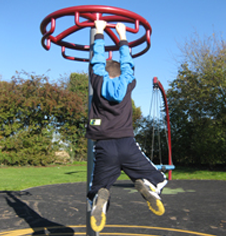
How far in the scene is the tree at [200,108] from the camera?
12.4 m

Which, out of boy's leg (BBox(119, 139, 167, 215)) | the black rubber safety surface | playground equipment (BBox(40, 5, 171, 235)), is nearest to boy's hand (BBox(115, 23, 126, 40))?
playground equipment (BBox(40, 5, 171, 235))

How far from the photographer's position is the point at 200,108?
13312mm

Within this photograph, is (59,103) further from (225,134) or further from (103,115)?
(103,115)

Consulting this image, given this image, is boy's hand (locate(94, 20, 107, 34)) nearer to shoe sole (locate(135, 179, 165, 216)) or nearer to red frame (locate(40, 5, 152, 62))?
red frame (locate(40, 5, 152, 62))

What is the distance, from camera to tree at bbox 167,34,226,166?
488 inches

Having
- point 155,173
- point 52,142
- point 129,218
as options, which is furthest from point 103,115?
point 52,142

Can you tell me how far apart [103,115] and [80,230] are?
2.60 metres

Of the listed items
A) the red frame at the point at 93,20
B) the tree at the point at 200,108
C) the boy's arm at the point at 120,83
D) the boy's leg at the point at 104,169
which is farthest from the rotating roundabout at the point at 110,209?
the tree at the point at 200,108

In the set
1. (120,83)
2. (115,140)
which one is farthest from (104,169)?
(120,83)

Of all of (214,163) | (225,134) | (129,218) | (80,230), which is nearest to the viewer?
(80,230)

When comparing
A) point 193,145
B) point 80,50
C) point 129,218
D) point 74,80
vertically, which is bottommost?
point 129,218

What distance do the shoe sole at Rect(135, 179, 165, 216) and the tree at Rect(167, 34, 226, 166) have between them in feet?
34.9

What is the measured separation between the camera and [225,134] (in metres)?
12.2

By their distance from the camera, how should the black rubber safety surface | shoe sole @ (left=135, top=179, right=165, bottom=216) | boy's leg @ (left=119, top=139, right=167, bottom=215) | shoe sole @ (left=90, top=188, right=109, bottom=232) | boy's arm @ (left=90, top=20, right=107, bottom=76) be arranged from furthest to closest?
Answer: the black rubber safety surface < boy's arm @ (left=90, top=20, right=107, bottom=76) < boy's leg @ (left=119, top=139, right=167, bottom=215) < shoe sole @ (left=135, top=179, right=165, bottom=216) < shoe sole @ (left=90, top=188, right=109, bottom=232)
